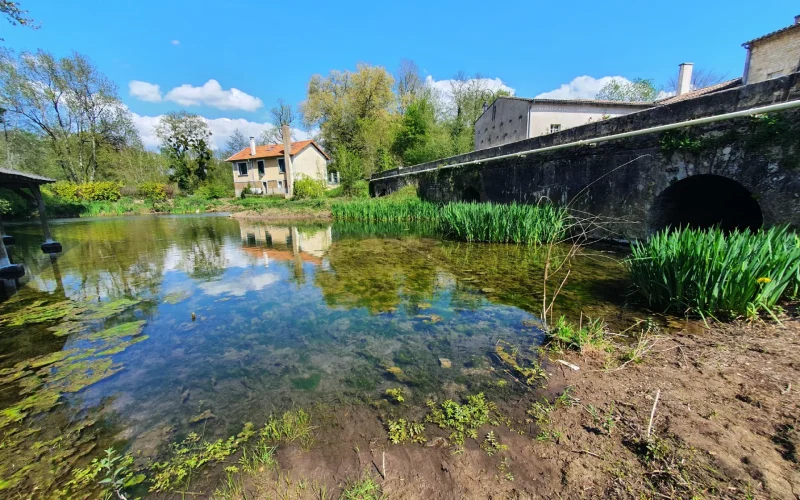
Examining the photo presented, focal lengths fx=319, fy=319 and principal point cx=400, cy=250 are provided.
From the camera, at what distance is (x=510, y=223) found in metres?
9.43

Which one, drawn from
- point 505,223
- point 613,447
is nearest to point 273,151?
point 505,223

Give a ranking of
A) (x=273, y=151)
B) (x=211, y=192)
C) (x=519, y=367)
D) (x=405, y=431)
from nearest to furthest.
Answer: (x=405, y=431) < (x=519, y=367) < (x=273, y=151) < (x=211, y=192)

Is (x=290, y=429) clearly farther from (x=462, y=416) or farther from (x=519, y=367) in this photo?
(x=519, y=367)

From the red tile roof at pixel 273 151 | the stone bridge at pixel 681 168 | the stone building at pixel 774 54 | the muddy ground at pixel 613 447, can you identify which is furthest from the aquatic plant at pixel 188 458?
the red tile roof at pixel 273 151

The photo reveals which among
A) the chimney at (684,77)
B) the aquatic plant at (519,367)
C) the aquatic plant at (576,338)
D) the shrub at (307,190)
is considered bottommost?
the aquatic plant at (519,367)

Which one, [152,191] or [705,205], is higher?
[152,191]

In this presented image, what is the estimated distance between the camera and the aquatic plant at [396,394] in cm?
268

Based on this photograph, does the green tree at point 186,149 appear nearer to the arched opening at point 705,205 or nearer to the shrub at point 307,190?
the shrub at point 307,190

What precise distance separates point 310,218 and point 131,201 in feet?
74.6

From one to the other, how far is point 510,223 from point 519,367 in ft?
22.9

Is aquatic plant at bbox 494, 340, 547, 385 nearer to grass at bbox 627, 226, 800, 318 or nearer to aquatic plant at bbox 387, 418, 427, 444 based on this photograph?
aquatic plant at bbox 387, 418, 427, 444

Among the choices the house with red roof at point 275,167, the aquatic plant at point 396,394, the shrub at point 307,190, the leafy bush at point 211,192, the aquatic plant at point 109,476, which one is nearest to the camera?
the aquatic plant at point 109,476

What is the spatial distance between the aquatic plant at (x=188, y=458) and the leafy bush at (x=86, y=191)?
38659mm

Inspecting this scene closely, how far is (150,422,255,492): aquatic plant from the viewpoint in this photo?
6.43 ft
